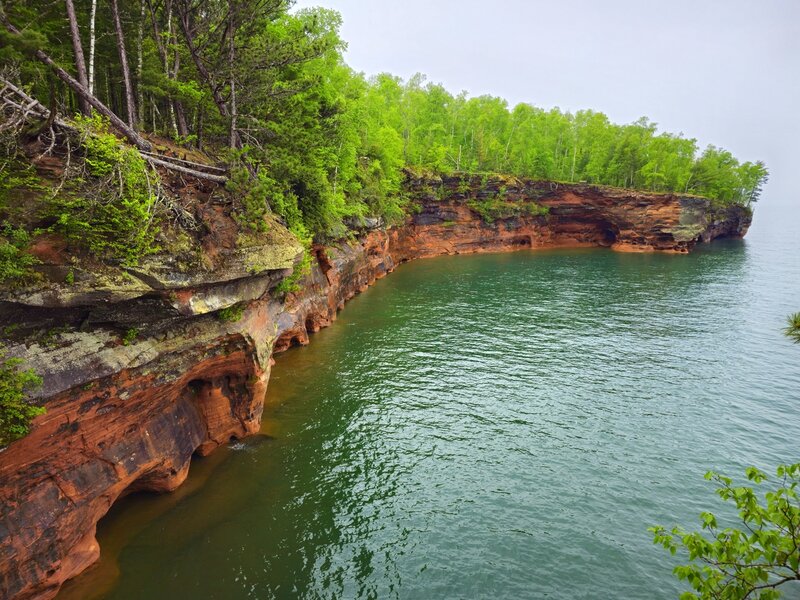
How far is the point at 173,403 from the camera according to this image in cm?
1644

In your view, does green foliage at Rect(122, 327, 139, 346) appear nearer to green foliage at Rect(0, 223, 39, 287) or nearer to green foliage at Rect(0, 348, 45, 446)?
green foliage at Rect(0, 348, 45, 446)

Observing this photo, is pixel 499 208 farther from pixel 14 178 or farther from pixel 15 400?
pixel 15 400

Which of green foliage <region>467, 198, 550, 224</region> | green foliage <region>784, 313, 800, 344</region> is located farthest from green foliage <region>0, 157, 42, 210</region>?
green foliage <region>467, 198, 550, 224</region>

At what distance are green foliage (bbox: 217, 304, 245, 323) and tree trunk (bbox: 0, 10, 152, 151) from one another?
6.93 meters

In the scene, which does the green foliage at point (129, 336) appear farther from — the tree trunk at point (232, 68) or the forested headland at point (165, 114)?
the tree trunk at point (232, 68)

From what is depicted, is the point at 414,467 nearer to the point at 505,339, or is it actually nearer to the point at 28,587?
the point at 28,587

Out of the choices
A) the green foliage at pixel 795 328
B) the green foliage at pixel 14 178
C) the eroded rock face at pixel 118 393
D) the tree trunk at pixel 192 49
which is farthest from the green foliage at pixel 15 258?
the green foliage at pixel 795 328

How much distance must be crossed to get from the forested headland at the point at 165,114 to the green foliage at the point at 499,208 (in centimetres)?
2823

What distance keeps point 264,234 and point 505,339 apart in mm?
21433

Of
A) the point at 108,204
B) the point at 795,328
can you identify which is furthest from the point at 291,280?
the point at 795,328

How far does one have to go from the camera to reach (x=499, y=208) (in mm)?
76562

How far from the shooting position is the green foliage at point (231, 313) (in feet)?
55.8

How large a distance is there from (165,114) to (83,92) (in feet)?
52.3

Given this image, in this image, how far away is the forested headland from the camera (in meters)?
12.0
